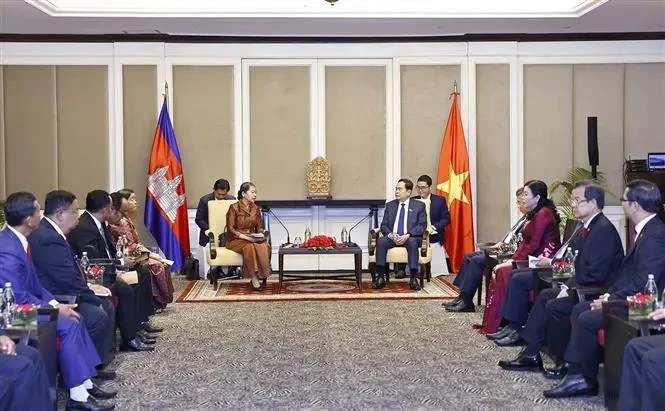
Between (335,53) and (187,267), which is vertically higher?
(335,53)

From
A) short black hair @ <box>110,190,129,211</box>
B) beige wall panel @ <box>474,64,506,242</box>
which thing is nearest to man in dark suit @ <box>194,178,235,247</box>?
short black hair @ <box>110,190,129,211</box>

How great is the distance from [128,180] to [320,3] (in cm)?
373

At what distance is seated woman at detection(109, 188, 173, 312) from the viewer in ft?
27.1

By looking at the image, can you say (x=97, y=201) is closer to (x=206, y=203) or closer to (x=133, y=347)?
(x=133, y=347)

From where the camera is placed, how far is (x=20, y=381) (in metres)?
4.01

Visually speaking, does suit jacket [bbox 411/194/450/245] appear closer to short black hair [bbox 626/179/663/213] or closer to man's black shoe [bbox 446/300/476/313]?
man's black shoe [bbox 446/300/476/313]

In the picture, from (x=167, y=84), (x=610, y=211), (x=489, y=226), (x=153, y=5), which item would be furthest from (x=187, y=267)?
(x=610, y=211)

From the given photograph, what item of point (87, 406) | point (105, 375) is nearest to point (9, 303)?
point (87, 406)

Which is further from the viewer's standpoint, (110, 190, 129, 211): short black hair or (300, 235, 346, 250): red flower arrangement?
(300, 235, 346, 250): red flower arrangement

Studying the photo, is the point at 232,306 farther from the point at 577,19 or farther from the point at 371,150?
the point at 577,19

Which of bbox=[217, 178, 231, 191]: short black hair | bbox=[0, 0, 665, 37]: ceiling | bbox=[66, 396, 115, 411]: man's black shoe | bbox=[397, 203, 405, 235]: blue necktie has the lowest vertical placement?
bbox=[66, 396, 115, 411]: man's black shoe

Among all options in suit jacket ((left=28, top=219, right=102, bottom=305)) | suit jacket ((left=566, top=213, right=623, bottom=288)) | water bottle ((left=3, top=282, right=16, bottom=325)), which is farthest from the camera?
suit jacket ((left=566, top=213, right=623, bottom=288))

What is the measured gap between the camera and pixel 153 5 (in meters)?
11.1

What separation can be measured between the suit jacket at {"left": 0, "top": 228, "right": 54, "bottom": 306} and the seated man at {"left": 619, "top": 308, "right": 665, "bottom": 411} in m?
3.13
